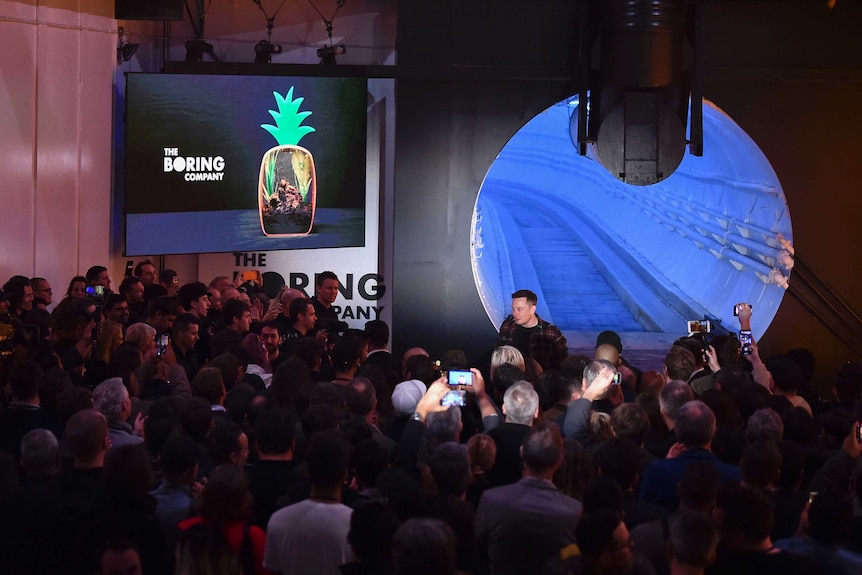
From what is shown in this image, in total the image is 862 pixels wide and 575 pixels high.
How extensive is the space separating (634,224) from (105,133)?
804 cm

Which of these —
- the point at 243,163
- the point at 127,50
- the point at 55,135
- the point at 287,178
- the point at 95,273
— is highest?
the point at 127,50

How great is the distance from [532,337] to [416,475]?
13.1ft

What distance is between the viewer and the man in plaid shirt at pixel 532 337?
8570 millimetres

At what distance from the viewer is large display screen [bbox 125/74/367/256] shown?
1019 cm

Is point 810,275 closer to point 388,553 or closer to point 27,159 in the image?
point 27,159

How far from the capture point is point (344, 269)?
1209cm

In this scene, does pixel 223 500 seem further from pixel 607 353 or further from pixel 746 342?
pixel 746 342

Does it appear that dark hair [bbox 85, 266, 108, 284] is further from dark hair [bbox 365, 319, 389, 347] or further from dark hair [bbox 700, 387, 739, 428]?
dark hair [bbox 700, 387, 739, 428]

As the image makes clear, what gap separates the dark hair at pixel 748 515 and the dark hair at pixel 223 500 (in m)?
1.54

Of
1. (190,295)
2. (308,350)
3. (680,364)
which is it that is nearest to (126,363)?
(308,350)

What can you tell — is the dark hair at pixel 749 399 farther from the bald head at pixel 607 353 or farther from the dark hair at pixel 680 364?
the bald head at pixel 607 353

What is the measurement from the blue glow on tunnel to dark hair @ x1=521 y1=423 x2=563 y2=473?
21.3 ft

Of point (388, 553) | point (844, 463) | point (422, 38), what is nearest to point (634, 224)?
point (422, 38)

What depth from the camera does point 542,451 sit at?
14.3ft
